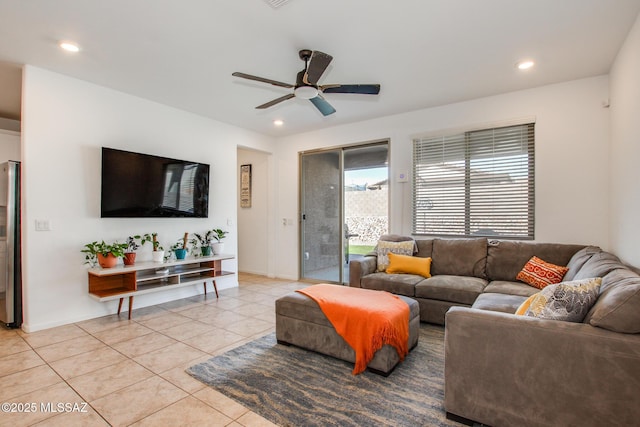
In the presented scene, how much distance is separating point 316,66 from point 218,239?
3.18 meters

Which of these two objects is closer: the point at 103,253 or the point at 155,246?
the point at 103,253

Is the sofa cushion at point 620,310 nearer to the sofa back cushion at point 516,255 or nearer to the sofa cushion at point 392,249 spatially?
the sofa back cushion at point 516,255

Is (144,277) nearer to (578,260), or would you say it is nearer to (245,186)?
(245,186)

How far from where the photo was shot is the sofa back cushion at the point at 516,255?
10.4 feet

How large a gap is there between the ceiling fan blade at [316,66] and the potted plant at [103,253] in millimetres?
2707

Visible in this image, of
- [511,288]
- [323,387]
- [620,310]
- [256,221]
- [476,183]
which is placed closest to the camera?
[620,310]

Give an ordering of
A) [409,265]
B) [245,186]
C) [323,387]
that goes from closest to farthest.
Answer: [323,387], [409,265], [245,186]

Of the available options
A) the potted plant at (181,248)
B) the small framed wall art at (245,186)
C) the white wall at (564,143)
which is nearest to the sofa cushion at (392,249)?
the white wall at (564,143)

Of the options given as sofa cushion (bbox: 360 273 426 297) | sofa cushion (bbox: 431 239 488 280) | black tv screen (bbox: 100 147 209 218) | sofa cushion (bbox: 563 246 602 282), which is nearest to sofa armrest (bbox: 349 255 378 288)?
sofa cushion (bbox: 360 273 426 297)

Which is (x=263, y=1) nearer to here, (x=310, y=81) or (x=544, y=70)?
(x=310, y=81)

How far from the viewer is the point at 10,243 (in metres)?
3.08

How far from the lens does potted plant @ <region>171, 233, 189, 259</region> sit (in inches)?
158

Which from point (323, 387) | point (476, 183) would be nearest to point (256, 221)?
point (476, 183)

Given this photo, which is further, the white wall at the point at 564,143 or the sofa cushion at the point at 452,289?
the white wall at the point at 564,143
